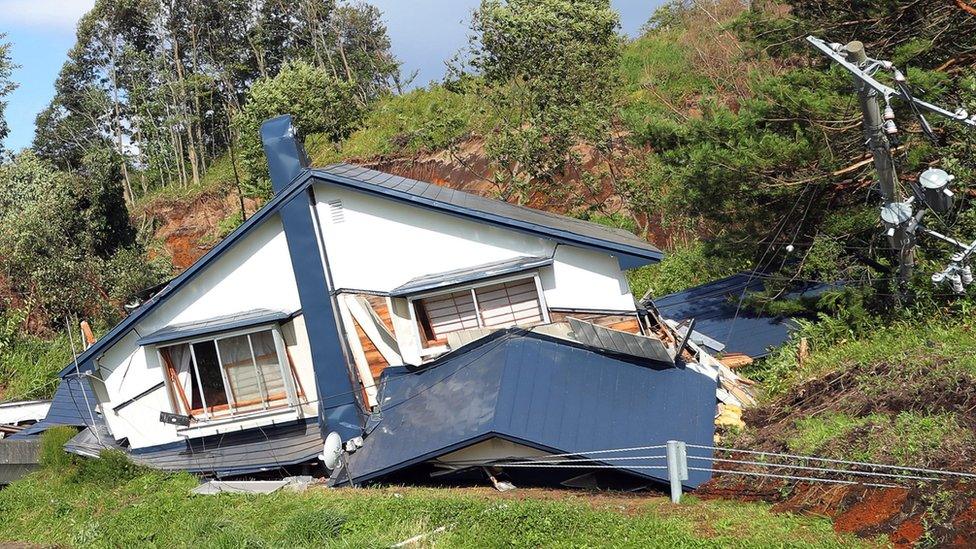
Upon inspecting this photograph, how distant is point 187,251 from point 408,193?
2633cm

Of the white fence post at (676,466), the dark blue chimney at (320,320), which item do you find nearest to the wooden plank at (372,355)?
the dark blue chimney at (320,320)

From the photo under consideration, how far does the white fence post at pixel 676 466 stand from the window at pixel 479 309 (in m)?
4.33

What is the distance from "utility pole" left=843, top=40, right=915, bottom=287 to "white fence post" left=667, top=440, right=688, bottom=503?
4289 mm

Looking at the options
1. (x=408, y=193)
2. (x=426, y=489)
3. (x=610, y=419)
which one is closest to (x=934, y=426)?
A: (x=610, y=419)

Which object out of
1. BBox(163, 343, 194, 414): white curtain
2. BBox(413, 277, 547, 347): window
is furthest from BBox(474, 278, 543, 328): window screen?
BBox(163, 343, 194, 414): white curtain

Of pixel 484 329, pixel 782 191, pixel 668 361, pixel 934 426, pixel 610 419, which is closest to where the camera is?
pixel 934 426

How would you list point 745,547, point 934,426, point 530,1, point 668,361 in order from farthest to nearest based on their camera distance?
point 530,1 → point 668,361 → point 934,426 → point 745,547

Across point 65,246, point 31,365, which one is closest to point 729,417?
point 31,365

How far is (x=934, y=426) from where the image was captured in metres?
10.2

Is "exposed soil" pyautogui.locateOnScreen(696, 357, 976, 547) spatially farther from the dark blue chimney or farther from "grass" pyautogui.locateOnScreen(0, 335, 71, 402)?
"grass" pyautogui.locateOnScreen(0, 335, 71, 402)

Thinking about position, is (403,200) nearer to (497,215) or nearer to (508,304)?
(497,215)

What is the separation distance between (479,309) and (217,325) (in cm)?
405

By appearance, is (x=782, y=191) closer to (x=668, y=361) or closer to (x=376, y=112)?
(x=668, y=361)

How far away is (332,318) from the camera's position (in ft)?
48.4
